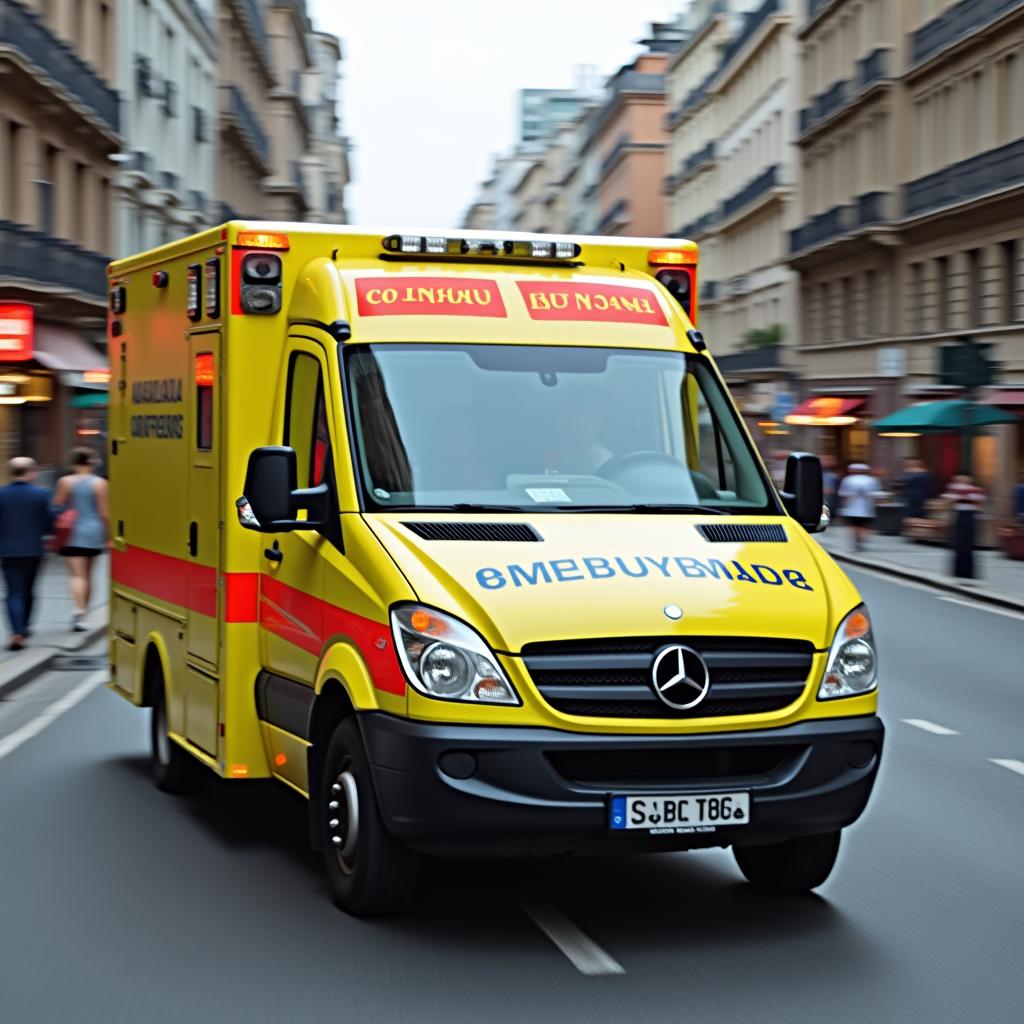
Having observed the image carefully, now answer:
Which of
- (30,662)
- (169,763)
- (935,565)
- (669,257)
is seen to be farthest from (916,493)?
(669,257)

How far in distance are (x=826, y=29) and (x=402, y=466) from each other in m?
53.7

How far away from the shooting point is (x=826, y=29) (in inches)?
2297

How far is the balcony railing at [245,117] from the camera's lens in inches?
2598

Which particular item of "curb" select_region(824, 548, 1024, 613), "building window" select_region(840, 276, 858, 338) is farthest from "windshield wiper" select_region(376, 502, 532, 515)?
"building window" select_region(840, 276, 858, 338)

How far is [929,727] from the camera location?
13.0 m

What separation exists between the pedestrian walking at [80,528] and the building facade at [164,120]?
2554 centimetres

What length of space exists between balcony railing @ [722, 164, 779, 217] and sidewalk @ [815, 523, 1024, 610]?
93.5ft

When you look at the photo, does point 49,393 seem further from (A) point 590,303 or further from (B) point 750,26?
(B) point 750,26

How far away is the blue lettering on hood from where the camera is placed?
655 cm

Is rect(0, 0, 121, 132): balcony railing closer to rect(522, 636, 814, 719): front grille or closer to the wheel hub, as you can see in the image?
the wheel hub

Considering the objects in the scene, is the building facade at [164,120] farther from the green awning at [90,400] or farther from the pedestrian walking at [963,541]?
the pedestrian walking at [963,541]

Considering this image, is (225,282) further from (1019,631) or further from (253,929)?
(1019,631)

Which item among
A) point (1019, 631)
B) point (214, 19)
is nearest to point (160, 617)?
point (1019, 631)

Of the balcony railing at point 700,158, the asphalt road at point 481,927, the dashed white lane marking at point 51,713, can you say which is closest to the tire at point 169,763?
the asphalt road at point 481,927
